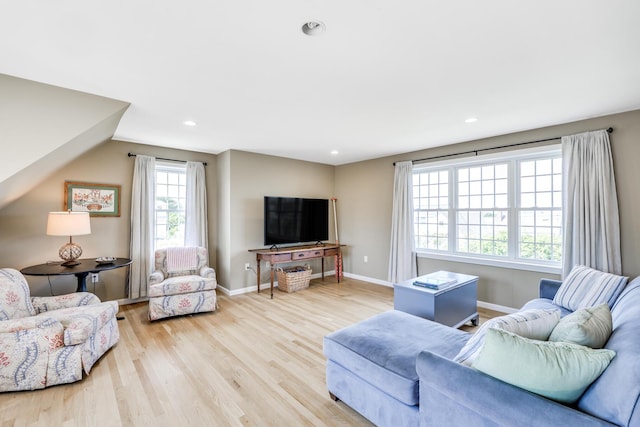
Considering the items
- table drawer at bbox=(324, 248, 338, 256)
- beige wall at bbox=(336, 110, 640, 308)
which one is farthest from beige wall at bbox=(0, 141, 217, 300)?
beige wall at bbox=(336, 110, 640, 308)

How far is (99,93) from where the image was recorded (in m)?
2.46

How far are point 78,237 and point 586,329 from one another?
5133mm

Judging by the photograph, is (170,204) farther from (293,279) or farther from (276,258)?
(293,279)

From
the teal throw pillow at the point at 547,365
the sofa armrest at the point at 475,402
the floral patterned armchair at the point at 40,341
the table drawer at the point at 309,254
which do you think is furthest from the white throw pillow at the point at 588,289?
the floral patterned armchair at the point at 40,341

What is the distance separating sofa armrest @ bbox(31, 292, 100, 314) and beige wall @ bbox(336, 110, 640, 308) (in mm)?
4264

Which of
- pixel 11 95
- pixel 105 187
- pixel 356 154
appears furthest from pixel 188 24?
pixel 356 154

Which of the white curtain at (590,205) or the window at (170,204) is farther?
the window at (170,204)

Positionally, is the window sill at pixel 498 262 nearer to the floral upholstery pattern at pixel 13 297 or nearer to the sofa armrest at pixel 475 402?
the sofa armrest at pixel 475 402

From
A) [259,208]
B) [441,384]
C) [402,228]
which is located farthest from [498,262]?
[259,208]

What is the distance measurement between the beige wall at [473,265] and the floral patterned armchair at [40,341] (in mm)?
4267

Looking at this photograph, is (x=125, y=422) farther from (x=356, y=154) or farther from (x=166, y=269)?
(x=356, y=154)

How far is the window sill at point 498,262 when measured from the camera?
3.52 m

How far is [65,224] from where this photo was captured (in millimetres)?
3111

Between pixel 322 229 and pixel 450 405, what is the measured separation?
4.40 metres
